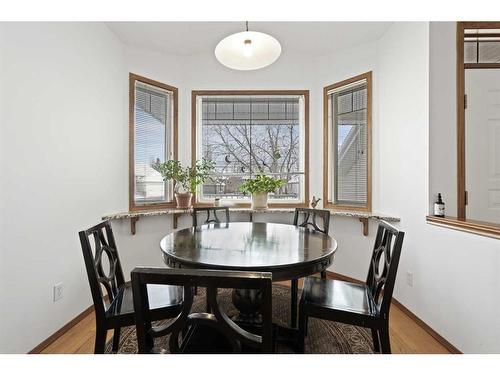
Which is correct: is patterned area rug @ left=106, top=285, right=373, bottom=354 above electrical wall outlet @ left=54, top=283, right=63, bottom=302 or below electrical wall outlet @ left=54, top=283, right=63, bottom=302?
below

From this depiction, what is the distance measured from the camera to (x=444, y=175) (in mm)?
2020

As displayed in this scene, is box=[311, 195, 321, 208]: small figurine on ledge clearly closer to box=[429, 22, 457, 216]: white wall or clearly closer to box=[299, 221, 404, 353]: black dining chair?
box=[429, 22, 457, 216]: white wall

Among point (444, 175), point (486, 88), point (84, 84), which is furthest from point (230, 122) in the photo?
point (486, 88)

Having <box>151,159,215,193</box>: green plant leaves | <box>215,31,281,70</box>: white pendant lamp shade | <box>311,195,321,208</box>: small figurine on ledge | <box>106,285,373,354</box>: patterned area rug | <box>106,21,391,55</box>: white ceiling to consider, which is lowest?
<box>106,285,373,354</box>: patterned area rug

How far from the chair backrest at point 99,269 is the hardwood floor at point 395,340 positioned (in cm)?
54

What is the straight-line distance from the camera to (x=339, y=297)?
4.91 ft

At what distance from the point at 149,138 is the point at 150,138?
1cm

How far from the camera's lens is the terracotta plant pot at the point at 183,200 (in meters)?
2.96

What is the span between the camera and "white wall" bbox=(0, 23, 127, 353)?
5.08 feet

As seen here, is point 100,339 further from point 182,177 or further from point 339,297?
point 182,177

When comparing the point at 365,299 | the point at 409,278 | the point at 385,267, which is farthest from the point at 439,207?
the point at 365,299

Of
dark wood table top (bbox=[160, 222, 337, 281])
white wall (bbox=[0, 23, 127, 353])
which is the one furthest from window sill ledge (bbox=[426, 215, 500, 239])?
white wall (bbox=[0, 23, 127, 353])

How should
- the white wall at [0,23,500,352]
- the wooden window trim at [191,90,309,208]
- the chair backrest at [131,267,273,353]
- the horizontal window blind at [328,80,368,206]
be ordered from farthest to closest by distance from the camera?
the wooden window trim at [191,90,309,208] → the horizontal window blind at [328,80,368,206] → the white wall at [0,23,500,352] → the chair backrest at [131,267,273,353]

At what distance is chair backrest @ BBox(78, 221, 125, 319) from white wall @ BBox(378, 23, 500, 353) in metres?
2.17
